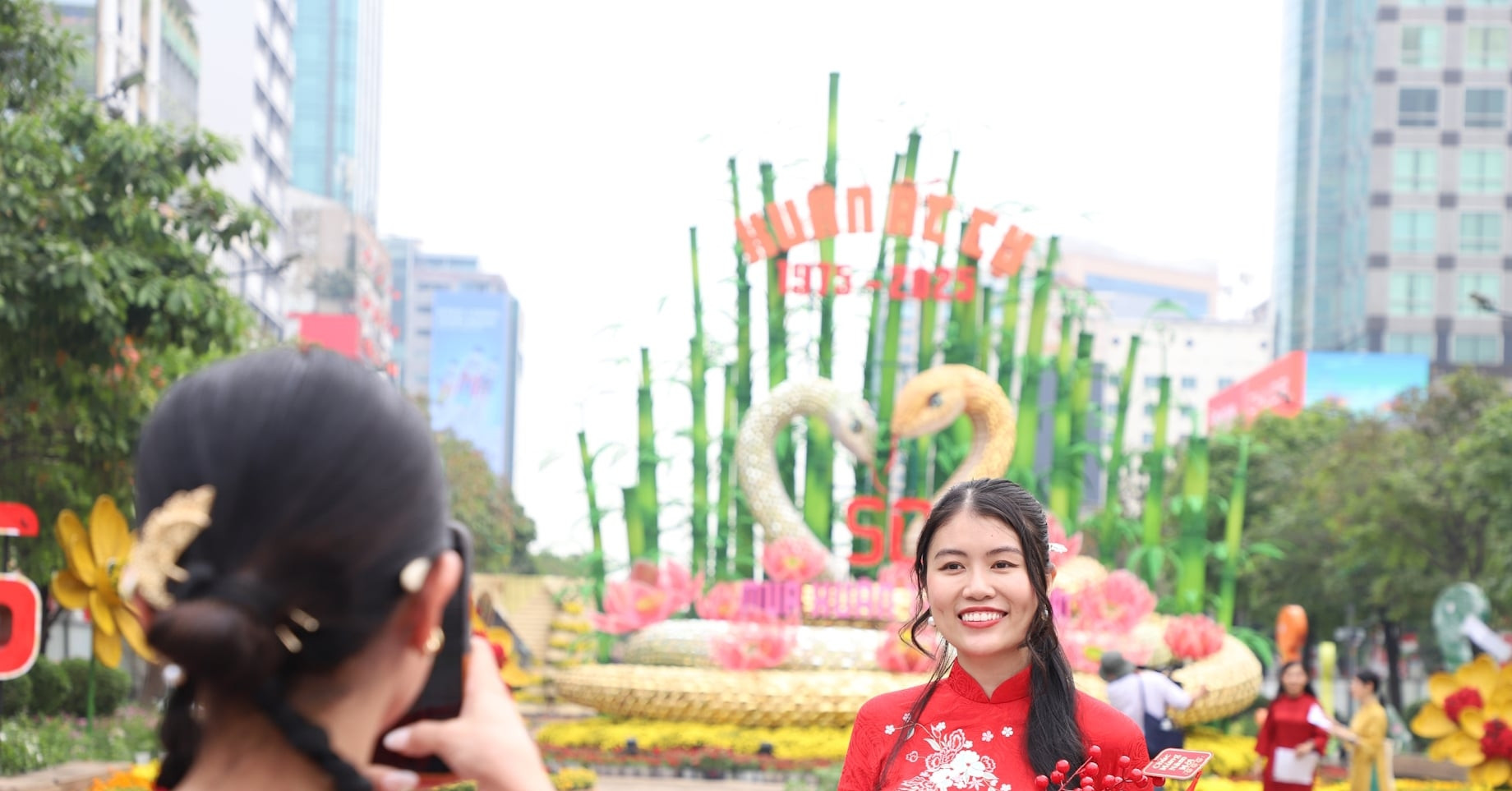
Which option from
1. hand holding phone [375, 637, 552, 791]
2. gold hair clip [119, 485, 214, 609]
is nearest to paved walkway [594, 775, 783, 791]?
hand holding phone [375, 637, 552, 791]

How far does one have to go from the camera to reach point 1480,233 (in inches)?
1750

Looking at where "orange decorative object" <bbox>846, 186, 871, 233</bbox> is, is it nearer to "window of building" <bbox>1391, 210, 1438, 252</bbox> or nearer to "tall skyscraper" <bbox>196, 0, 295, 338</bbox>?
"tall skyscraper" <bbox>196, 0, 295, 338</bbox>

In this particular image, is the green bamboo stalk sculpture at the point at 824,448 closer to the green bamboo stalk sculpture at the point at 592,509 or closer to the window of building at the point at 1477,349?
the green bamboo stalk sculpture at the point at 592,509

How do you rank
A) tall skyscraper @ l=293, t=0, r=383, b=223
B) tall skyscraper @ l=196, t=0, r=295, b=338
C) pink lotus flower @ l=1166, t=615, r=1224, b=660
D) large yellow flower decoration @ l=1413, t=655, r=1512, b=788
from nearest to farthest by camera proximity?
large yellow flower decoration @ l=1413, t=655, r=1512, b=788
pink lotus flower @ l=1166, t=615, r=1224, b=660
tall skyscraper @ l=196, t=0, r=295, b=338
tall skyscraper @ l=293, t=0, r=383, b=223

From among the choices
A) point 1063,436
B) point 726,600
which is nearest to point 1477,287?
point 1063,436

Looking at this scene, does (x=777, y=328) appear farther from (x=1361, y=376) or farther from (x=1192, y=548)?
(x=1361, y=376)

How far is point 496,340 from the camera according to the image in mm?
63938

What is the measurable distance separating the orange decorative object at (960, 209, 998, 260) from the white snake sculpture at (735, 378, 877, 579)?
6.98ft

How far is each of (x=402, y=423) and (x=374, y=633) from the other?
133 millimetres

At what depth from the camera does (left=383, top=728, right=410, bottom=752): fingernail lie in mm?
1083

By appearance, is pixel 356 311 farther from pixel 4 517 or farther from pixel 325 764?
pixel 325 764

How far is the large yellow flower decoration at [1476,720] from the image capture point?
9.67 m

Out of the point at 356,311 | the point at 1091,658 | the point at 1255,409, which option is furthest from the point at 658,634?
the point at 356,311

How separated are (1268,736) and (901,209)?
889 cm
